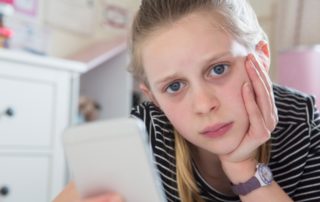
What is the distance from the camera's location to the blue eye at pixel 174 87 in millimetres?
620

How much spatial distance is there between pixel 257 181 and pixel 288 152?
5.7 inches

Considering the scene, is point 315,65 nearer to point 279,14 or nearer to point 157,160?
point 279,14

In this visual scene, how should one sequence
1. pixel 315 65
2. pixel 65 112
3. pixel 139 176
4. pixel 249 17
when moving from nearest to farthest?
pixel 139 176, pixel 249 17, pixel 65 112, pixel 315 65

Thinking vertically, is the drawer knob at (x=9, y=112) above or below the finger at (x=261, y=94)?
below

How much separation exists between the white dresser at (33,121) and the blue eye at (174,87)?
669mm

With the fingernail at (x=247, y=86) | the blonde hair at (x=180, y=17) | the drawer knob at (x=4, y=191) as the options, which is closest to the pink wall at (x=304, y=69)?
the blonde hair at (x=180, y=17)

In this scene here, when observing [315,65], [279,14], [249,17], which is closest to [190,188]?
[249,17]

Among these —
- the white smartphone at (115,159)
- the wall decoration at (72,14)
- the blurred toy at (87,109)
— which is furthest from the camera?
the wall decoration at (72,14)

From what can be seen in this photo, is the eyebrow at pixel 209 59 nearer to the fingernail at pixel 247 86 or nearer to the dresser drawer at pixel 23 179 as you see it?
the fingernail at pixel 247 86

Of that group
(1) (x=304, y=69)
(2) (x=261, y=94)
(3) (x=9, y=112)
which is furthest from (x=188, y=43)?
(1) (x=304, y=69)

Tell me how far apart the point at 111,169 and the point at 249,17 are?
39 cm

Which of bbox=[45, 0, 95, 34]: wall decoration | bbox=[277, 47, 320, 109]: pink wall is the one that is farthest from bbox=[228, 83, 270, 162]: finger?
bbox=[45, 0, 95, 34]: wall decoration

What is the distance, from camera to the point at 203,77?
0.60m

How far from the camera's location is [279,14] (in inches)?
73.4
